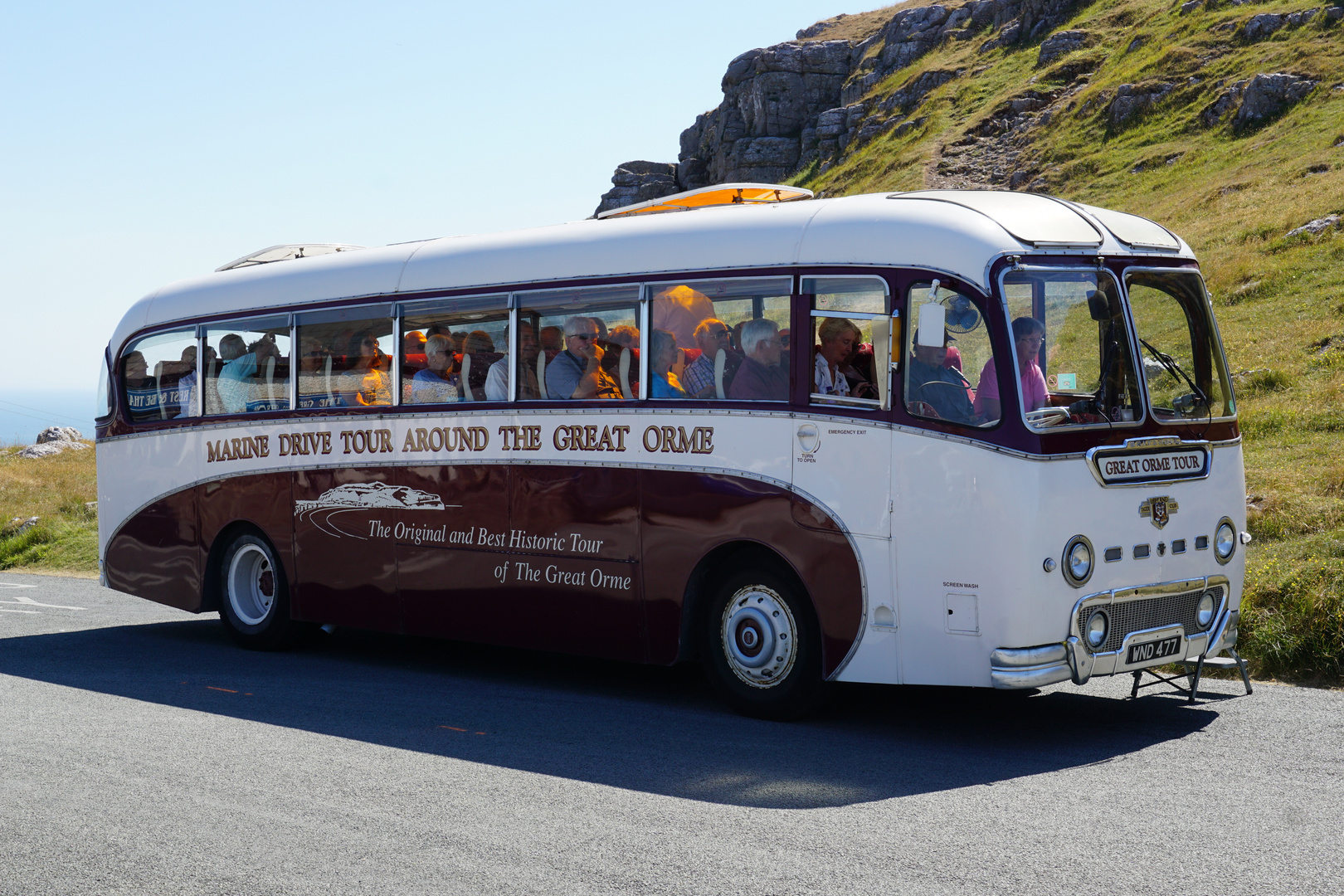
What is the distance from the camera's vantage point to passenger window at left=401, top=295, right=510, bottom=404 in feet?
31.9

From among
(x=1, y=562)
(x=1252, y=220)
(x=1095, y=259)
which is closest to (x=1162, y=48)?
(x=1252, y=220)

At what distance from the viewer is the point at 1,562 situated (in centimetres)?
2100

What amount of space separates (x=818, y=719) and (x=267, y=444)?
5617mm

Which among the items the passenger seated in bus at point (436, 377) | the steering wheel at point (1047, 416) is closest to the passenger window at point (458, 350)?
the passenger seated in bus at point (436, 377)

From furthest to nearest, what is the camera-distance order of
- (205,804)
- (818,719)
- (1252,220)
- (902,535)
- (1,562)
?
1. (1252,220)
2. (1,562)
3. (818,719)
4. (902,535)
5. (205,804)

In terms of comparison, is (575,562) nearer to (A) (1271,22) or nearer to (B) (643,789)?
(B) (643,789)

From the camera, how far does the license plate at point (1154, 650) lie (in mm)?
7445

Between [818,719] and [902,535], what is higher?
[902,535]

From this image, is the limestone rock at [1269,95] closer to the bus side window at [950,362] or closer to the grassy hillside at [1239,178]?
the grassy hillside at [1239,178]

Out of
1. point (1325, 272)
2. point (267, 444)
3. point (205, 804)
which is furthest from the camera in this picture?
point (1325, 272)

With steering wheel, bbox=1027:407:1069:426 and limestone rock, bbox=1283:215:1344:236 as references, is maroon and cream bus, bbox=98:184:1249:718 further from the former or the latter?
limestone rock, bbox=1283:215:1344:236

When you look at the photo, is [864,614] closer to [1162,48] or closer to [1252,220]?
[1252,220]

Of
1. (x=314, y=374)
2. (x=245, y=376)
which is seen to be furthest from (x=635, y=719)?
(x=245, y=376)

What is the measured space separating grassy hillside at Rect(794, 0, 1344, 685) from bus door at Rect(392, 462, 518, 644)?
5392 mm
